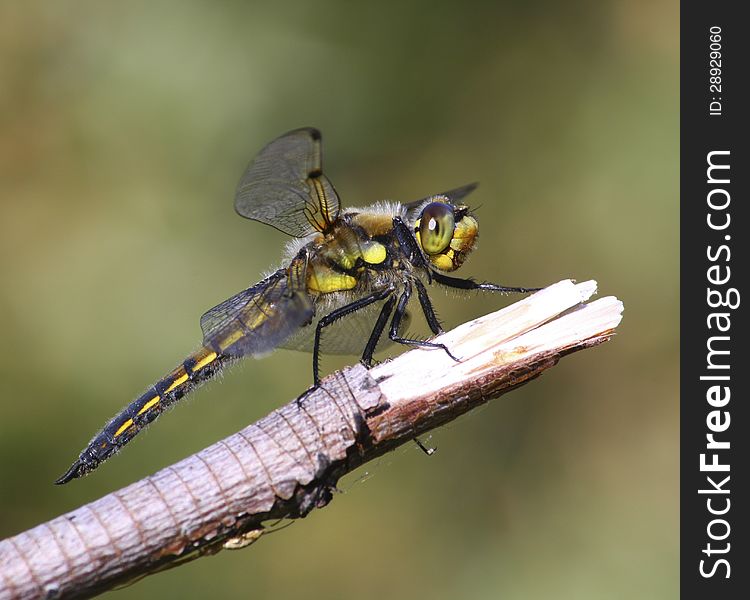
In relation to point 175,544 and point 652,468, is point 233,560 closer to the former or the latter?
point 175,544

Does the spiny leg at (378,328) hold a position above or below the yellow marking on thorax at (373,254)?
below

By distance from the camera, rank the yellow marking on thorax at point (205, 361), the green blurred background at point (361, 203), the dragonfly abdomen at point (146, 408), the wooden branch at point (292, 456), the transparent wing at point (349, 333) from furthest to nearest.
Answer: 1. the green blurred background at point (361, 203)
2. the transparent wing at point (349, 333)
3. the yellow marking on thorax at point (205, 361)
4. the dragonfly abdomen at point (146, 408)
5. the wooden branch at point (292, 456)

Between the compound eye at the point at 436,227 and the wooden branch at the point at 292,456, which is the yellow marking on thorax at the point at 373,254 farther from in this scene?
the wooden branch at the point at 292,456

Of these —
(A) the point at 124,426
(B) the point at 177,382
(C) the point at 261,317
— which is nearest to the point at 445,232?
(C) the point at 261,317

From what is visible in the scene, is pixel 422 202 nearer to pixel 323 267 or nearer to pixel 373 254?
pixel 373 254

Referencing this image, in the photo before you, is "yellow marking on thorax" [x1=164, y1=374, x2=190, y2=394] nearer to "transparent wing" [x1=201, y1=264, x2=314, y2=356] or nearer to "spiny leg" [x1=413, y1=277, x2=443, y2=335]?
"transparent wing" [x1=201, y1=264, x2=314, y2=356]

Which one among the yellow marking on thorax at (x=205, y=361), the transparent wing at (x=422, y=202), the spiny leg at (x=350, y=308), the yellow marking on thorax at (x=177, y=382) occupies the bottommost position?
the yellow marking on thorax at (x=177, y=382)

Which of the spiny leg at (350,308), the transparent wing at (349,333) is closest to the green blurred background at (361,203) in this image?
the transparent wing at (349,333)
